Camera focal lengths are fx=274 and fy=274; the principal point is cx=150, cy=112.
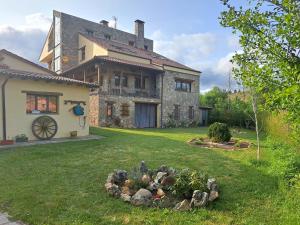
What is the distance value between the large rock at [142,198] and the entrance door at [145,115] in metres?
18.3

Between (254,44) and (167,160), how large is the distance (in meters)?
5.28

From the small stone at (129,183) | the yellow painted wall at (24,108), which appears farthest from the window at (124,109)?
the small stone at (129,183)

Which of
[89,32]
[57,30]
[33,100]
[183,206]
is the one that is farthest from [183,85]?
[183,206]

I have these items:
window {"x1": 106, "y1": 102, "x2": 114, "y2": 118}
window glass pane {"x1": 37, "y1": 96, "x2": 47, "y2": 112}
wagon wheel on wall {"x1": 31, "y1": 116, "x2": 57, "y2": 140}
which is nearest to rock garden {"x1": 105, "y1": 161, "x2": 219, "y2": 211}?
wagon wheel on wall {"x1": 31, "y1": 116, "x2": 57, "y2": 140}

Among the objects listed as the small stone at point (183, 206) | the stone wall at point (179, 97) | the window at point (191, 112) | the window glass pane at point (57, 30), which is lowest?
the small stone at point (183, 206)

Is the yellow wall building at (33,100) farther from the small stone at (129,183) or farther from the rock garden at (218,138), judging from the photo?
the small stone at (129,183)

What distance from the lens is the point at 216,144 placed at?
1195 centimetres

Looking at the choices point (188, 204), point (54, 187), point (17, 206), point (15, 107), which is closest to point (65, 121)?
point (15, 107)

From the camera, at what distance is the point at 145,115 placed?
24047mm

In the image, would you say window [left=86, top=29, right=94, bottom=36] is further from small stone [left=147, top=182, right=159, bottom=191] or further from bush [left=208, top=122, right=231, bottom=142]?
small stone [left=147, top=182, right=159, bottom=191]

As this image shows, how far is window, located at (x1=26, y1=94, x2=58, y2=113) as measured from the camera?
494 inches

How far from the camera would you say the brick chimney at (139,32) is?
33.3m

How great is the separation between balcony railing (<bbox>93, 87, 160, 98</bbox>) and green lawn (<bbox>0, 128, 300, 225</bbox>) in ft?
40.2

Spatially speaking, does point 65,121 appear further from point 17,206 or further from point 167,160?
point 17,206
